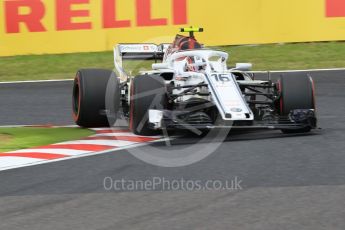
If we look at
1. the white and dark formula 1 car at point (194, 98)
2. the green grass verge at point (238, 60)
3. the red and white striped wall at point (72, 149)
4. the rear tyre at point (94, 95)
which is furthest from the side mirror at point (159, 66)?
the green grass verge at point (238, 60)

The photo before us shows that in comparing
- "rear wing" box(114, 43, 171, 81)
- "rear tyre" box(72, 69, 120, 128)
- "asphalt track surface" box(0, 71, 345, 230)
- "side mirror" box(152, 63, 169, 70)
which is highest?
"rear wing" box(114, 43, 171, 81)

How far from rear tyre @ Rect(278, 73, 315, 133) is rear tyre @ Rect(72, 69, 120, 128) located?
7.08 ft

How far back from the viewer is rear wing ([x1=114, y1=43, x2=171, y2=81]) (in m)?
11.2

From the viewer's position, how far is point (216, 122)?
888 cm

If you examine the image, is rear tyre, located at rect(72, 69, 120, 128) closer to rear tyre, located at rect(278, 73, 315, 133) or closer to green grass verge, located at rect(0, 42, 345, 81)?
rear tyre, located at rect(278, 73, 315, 133)

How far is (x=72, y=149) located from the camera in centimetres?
872

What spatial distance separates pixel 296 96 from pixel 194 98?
1.15 m

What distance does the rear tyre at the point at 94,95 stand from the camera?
10.1 meters

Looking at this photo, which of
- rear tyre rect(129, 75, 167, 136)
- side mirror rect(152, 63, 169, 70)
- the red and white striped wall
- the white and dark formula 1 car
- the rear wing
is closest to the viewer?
the red and white striped wall

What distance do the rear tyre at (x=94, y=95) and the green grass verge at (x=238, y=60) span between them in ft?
20.3

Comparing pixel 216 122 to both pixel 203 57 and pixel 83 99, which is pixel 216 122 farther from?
pixel 83 99

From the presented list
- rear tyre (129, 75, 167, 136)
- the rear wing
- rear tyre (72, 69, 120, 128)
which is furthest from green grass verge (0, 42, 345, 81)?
rear tyre (129, 75, 167, 136)

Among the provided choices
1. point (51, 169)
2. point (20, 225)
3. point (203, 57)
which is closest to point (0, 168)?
point (51, 169)

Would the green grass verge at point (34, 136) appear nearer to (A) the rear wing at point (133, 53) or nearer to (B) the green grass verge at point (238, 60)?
(A) the rear wing at point (133, 53)
